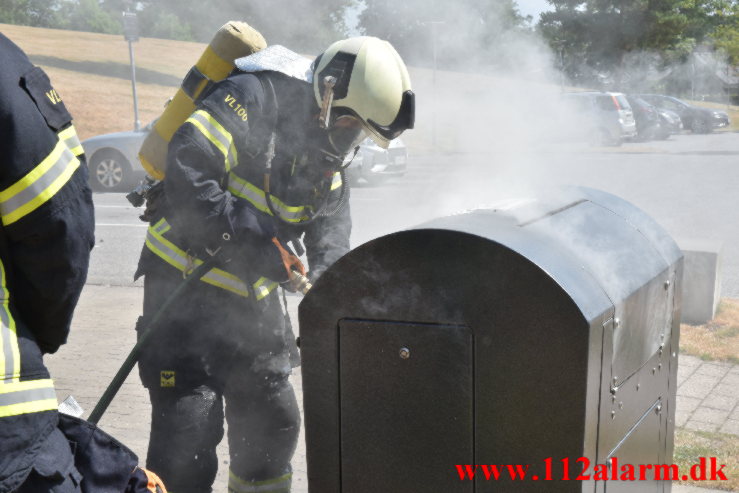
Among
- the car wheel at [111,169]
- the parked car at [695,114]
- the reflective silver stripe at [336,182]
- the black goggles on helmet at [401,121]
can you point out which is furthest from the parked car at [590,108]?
the parked car at [695,114]

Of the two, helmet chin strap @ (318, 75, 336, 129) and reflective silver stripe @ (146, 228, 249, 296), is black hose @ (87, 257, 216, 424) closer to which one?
reflective silver stripe @ (146, 228, 249, 296)

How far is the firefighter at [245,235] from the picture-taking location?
2705mm

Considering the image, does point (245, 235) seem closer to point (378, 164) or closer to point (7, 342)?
point (7, 342)

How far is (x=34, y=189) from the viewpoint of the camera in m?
1.50

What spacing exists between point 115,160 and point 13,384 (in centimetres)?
1293

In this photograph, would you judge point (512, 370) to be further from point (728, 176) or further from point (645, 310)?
point (728, 176)

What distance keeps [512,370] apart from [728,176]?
14.6 m

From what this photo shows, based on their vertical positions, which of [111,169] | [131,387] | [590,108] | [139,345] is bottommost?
[111,169]

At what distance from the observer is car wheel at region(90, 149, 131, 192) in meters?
13.8

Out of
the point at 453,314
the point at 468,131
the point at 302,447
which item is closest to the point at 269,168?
the point at 453,314

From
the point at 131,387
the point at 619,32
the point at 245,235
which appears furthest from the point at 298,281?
the point at 619,32

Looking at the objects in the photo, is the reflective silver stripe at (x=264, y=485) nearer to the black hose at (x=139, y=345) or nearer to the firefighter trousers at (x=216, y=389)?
the firefighter trousers at (x=216, y=389)

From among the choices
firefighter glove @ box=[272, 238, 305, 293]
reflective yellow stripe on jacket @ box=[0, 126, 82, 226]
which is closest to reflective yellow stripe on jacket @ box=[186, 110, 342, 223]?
firefighter glove @ box=[272, 238, 305, 293]

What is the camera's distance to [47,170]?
4.96 feet
